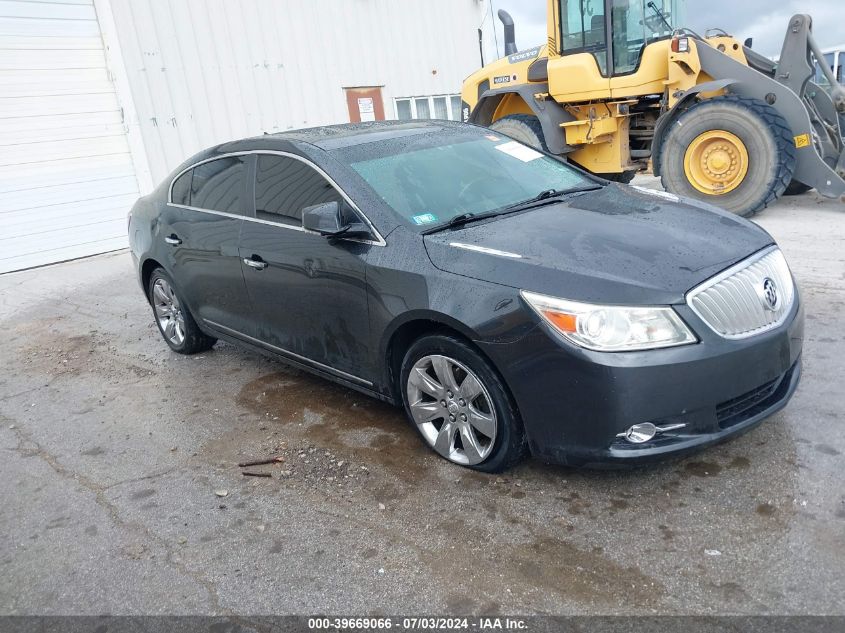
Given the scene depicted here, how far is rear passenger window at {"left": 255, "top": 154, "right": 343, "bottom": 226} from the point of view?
3.89 m

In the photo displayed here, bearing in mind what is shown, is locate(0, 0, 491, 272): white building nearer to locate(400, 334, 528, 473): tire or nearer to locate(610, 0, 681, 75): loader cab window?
locate(610, 0, 681, 75): loader cab window

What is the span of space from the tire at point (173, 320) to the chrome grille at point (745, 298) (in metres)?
3.83

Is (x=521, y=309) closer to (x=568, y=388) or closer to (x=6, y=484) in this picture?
(x=568, y=388)

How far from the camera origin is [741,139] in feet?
25.3

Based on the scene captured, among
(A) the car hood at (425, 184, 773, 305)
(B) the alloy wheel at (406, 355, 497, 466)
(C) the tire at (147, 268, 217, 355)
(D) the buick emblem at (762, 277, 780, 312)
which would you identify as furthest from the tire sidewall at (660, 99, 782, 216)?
(B) the alloy wheel at (406, 355, 497, 466)

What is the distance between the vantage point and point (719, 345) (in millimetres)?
2756

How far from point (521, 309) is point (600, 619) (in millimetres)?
1183

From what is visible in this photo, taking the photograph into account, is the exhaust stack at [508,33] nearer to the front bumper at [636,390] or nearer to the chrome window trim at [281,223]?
the chrome window trim at [281,223]

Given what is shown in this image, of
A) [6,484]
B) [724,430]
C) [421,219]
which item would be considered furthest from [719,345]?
[6,484]

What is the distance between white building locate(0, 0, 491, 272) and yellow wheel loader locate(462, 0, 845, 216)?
15.2ft

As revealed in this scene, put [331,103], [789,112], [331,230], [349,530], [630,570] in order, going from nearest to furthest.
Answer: [630,570] → [349,530] → [331,230] → [789,112] → [331,103]

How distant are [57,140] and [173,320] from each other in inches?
263

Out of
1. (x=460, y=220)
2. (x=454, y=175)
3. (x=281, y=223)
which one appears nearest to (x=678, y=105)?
(x=454, y=175)

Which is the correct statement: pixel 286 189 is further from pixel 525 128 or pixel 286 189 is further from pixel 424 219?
pixel 525 128
